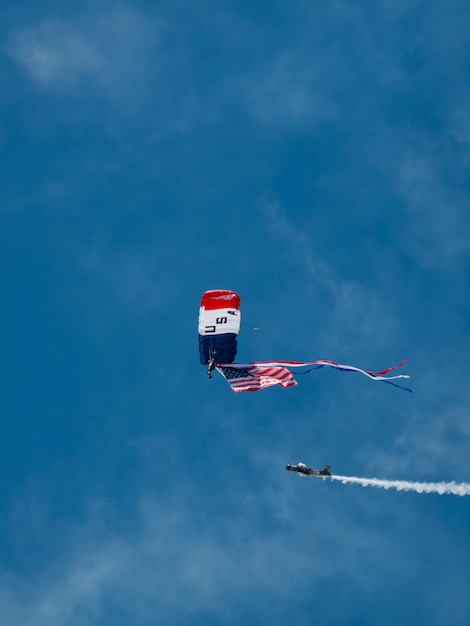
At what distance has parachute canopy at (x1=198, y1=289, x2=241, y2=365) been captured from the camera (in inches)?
2894

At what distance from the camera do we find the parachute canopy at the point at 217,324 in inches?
2894

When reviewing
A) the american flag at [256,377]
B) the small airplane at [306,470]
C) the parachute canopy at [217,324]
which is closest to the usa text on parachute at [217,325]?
the parachute canopy at [217,324]

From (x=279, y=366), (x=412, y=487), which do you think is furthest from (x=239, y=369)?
(x=412, y=487)

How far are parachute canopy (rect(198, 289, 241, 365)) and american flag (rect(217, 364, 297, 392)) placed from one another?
53.8 inches

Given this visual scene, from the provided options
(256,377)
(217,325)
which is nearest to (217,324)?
(217,325)

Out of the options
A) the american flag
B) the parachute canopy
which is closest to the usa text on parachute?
the parachute canopy

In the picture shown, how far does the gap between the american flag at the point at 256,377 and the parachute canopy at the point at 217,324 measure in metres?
1.37

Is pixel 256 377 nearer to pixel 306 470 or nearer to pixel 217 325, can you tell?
pixel 217 325

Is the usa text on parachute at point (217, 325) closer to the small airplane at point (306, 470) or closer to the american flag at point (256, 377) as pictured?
the american flag at point (256, 377)

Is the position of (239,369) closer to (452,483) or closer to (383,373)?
(383,373)

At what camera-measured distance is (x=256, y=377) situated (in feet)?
240

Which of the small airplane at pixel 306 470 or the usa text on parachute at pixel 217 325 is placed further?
the usa text on parachute at pixel 217 325

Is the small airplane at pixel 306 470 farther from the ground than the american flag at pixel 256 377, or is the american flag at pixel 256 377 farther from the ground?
the american flag at pixel 256 377

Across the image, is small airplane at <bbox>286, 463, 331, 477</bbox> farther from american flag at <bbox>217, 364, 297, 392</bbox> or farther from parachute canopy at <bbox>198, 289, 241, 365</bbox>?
parachute canopy at <bbox>198, 289, 241, 365</bbox>
